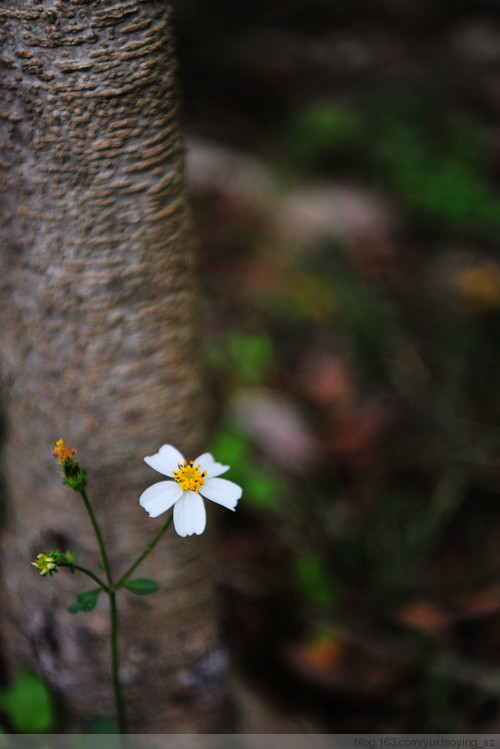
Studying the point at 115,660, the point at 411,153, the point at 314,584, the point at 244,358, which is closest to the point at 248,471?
the point at 314,584

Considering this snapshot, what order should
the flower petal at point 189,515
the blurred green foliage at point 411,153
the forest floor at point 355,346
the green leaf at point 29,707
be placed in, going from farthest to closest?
the blurred green foliage at point 411,153
the forest floor at point 355,346
the green leaf at point 29,707
the flower petal at point 189,515

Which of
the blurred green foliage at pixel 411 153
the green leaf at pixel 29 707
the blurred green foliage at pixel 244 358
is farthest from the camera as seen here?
the blurred green foliage at pixel 411 153

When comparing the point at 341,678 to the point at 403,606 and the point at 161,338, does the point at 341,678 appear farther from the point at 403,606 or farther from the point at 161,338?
the point at 161,338

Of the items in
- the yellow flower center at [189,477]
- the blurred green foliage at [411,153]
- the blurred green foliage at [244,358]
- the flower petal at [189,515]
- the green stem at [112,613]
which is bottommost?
the green stem at [112,613]

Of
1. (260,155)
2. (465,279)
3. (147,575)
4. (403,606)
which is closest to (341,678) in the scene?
(403,606)

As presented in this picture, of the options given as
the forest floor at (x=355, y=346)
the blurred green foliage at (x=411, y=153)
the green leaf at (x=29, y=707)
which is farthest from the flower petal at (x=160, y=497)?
the blurred green foliage at (x=411, y=153)

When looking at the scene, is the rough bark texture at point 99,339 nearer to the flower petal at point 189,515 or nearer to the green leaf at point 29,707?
the green leaf at point 29,707

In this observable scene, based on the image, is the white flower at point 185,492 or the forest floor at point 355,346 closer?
the white flower at point 185,492

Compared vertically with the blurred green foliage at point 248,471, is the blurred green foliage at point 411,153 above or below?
above
